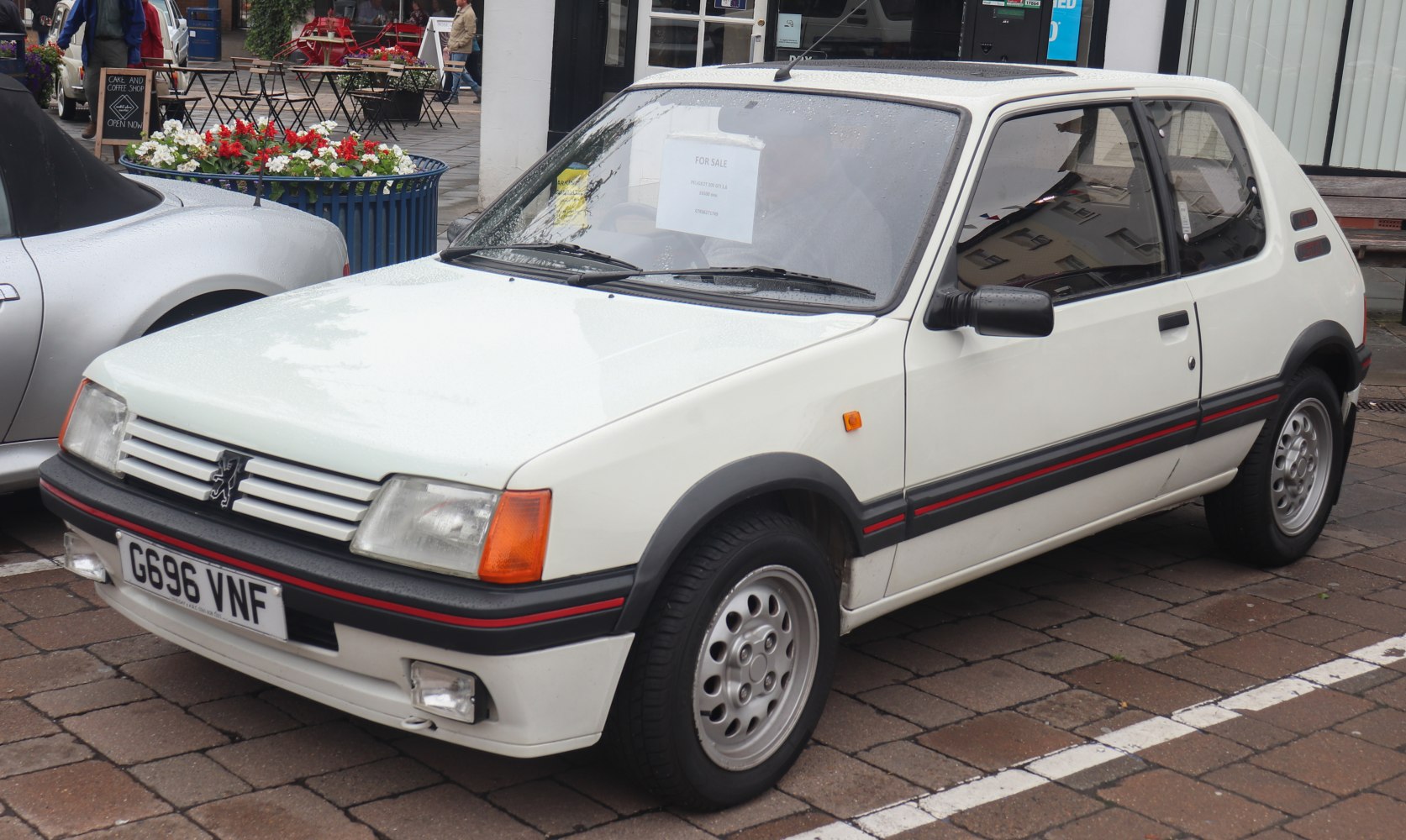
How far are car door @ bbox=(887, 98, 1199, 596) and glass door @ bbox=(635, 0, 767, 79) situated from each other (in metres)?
7.74

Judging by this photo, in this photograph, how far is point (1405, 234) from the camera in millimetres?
→ 9016

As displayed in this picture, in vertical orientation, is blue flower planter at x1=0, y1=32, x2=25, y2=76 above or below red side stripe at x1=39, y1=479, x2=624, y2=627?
above

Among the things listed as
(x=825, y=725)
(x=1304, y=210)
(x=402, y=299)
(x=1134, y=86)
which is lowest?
(x=825, y=725)

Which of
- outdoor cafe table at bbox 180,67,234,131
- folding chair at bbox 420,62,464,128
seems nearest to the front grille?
outdoor cafe table at bbox 180,67,234,131

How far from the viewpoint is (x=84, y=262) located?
4.82 meters

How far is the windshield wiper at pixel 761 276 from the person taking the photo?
3.79 meters

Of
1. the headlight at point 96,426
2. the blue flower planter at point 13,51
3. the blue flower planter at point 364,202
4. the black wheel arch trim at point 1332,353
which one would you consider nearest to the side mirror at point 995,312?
the black wheel arch trim at point 1332,353

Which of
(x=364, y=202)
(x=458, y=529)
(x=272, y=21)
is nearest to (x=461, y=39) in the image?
(x=272, y=21)

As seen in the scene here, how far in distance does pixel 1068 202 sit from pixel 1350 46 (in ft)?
26.9

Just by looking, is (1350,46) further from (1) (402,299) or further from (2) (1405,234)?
(1) (402,299)

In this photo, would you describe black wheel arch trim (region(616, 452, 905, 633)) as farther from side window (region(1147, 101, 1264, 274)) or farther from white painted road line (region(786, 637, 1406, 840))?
side window (region(1147, 101, 1264, 274))

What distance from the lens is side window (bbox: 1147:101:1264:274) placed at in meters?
4.72

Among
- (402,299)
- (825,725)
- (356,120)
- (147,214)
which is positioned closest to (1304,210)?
(825,725)

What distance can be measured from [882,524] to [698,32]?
9.08 metres
